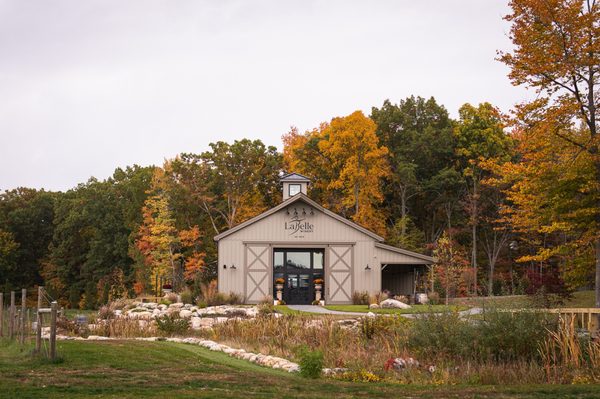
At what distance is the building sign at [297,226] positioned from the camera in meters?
35.0

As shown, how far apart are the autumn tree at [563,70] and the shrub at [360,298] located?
496 inches

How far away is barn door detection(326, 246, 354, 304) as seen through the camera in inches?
1378

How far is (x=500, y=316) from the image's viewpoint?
1503cm

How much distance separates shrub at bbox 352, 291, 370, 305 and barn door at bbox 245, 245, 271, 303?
417 cm

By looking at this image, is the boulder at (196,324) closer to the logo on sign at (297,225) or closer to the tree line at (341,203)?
the logo on sign at (297,225)

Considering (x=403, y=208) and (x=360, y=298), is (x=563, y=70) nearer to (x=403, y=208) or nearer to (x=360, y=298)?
(x=360, y=298)

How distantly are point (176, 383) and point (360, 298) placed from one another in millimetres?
23666

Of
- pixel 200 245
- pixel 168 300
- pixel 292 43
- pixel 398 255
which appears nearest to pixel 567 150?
pixel 292 43

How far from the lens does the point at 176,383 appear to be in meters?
11.2

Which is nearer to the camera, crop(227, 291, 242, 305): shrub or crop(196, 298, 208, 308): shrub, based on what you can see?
crop(196, 298, 208, 308): shrub

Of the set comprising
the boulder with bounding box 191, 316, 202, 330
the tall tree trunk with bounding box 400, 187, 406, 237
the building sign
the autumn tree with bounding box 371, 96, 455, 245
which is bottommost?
the boulder with bounding box 191, 316, 202, 330

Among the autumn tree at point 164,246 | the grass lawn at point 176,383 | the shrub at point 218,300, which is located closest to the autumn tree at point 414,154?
the autumn tree at point 164,246

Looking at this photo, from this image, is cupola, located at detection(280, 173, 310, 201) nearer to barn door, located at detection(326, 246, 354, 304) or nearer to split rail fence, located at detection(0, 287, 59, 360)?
barn door, located at detection(326, 246, 354, 304)

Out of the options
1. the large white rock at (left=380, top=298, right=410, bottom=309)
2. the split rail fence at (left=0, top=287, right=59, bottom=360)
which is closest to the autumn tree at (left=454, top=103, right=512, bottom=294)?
the large white rock at (left=380, top=298, right=410, bottom=309)
